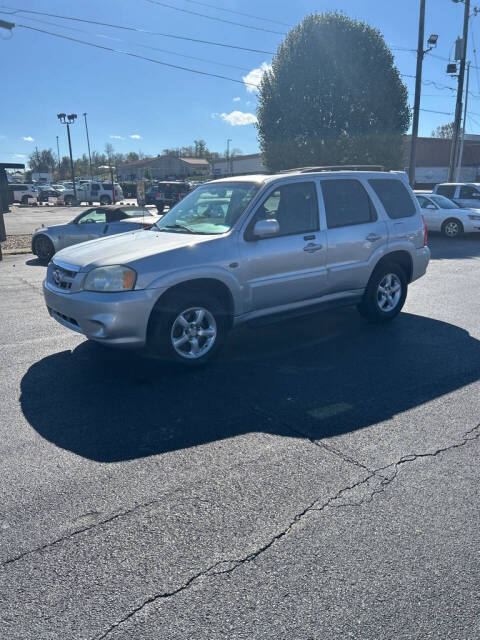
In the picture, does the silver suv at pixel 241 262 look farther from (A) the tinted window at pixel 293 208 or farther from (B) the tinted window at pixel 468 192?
(B) the tinted window at pixel 468 192

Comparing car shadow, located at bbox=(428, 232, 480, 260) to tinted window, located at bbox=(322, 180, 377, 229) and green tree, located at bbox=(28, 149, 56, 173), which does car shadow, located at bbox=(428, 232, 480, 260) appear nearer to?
tinted window, located at bbox=(322, 180, 377, 229)

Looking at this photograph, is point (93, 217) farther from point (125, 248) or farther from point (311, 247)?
point (311, 247)

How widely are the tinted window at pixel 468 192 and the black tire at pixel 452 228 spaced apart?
11.4 ft

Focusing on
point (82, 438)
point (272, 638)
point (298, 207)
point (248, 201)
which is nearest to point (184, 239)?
point (248, 201)

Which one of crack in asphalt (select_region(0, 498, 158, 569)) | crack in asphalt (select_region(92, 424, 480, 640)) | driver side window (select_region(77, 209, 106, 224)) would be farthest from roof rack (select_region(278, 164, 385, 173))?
driver side window (select_region(77, 209, 106, 224))

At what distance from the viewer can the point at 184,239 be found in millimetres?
5227

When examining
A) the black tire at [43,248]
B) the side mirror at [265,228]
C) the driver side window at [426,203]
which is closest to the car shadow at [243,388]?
the side mirror at [265,228]

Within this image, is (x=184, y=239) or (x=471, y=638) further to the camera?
(x=184, y=239)

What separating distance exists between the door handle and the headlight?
198cm

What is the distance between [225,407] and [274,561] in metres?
1.82

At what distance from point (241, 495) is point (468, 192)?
19.6 m

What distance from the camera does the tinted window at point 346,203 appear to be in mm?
6051

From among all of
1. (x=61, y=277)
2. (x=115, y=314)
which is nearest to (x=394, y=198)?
(x=115, y=314)

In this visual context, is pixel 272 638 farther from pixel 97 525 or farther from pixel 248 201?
pixel 248 201
